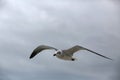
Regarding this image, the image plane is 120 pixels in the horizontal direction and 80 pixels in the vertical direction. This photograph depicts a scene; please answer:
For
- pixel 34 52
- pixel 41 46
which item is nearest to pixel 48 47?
pixel 41 46

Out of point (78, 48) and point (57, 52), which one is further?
point (78, 48)

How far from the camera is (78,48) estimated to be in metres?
20.6

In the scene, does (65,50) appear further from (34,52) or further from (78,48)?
(34,52)

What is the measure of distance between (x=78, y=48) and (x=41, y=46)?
3.51 meters

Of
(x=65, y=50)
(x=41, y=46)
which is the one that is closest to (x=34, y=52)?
(x=41, y=46)

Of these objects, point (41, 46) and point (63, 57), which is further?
point (41, 46)

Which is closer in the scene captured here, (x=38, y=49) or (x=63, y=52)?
(x=63, y=52)

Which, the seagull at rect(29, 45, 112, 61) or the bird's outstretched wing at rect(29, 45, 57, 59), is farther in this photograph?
the bird's outstretched wing at rect(29, 45, 57, 59)

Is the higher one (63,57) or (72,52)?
(72,52)

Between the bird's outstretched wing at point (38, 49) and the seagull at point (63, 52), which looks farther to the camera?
the bird's outstretched wing at point (38, 49)

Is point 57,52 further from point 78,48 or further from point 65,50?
point 78,48

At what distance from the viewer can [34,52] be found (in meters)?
18.7

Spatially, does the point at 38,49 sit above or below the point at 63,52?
above

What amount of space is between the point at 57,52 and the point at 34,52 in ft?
7.35
